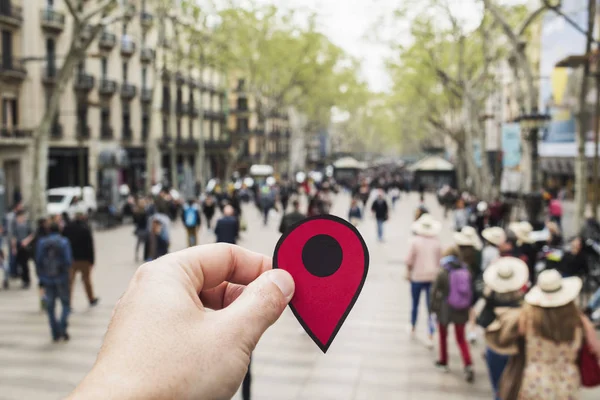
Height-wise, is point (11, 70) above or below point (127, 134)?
above

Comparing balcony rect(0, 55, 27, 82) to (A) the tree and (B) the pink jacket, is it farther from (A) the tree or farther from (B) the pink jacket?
(B) the pink jacket

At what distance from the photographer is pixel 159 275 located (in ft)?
5.48

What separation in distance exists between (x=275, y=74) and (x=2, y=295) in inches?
1374

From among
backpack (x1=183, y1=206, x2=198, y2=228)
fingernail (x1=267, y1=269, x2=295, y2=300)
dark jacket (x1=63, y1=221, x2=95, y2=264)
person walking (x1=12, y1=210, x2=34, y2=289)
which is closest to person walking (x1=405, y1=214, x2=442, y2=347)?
dark jacket (x1=63, y1=221, x2=95, y2=264)

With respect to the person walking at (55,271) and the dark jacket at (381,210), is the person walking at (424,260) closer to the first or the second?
the person walking at (55,271)

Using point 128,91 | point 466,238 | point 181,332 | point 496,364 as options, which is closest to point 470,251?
point 466,238

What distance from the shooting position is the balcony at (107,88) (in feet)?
127

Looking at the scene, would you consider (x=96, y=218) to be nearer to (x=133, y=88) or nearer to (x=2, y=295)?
(x=2, y=295)

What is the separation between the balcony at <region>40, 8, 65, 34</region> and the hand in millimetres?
34668

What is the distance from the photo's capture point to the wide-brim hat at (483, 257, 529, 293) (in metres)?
6.68

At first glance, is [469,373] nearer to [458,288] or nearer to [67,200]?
[458,288]

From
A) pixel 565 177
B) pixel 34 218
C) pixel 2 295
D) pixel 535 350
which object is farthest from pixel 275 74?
pixel 535 350

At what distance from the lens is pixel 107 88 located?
129 ft

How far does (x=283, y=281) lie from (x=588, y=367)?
412cm
